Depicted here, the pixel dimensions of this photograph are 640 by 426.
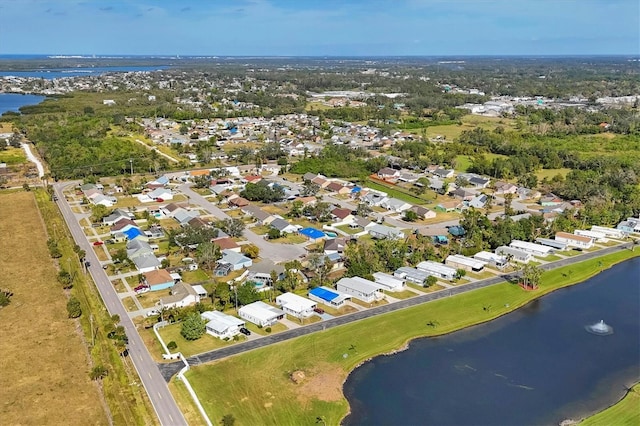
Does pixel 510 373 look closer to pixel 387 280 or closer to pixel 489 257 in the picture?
pixel 387 280

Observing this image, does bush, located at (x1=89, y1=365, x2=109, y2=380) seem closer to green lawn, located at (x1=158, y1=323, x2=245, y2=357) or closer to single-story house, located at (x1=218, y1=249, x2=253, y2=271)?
green lawn, located at (x1=158, y1=323, x2=245, y2=357)

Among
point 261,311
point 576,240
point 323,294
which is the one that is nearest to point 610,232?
point 576,240

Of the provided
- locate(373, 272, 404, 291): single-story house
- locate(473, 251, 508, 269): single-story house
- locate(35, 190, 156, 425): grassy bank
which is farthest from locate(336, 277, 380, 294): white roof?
locate(35, 190, 156, 425): grassy bank

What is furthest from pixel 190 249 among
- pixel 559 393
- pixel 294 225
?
pixel 559 393

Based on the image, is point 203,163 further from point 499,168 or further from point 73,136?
point 499,168

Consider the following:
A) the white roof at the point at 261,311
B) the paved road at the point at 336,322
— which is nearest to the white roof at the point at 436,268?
the paved road at the point at 336,322

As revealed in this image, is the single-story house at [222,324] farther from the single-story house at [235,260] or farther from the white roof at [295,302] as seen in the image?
the single-story house at [235,260]
